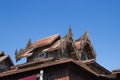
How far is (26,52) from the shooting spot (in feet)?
99.0

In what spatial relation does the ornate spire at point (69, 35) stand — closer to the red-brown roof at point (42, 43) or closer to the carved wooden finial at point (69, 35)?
the carved wooden finial at point (69, 35)

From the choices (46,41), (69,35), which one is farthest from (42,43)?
(69,35)

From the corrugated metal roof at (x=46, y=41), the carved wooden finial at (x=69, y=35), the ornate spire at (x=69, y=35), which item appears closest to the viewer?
the ornate spire at (x=69, y=35)

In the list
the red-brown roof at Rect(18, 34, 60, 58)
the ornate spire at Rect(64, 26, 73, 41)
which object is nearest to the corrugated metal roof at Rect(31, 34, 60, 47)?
the red-brown roof at Rect(18, 34, 60, 58)

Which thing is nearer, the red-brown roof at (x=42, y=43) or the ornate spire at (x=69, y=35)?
the ornate spire at (x=69, y=35)

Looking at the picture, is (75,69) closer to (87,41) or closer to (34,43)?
(87,41)

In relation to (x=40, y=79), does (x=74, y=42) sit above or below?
above

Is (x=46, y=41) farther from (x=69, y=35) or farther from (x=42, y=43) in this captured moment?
(x=69, y=35)

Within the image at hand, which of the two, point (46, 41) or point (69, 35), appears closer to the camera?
point (69, 35)

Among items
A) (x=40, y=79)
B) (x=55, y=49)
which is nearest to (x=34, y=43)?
(x=55, y=49)

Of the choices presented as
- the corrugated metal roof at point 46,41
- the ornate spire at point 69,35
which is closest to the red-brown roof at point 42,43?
the corrugated metal roof at point 46,41

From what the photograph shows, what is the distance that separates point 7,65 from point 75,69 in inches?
638

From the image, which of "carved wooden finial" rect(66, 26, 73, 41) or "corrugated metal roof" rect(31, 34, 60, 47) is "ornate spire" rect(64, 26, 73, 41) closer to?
"carved wooden finial" rect(66, 26, 73, 41)

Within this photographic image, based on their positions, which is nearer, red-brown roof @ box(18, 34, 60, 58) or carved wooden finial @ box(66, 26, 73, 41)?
carved wooden finial @ box(66, 26, 73, 41)
